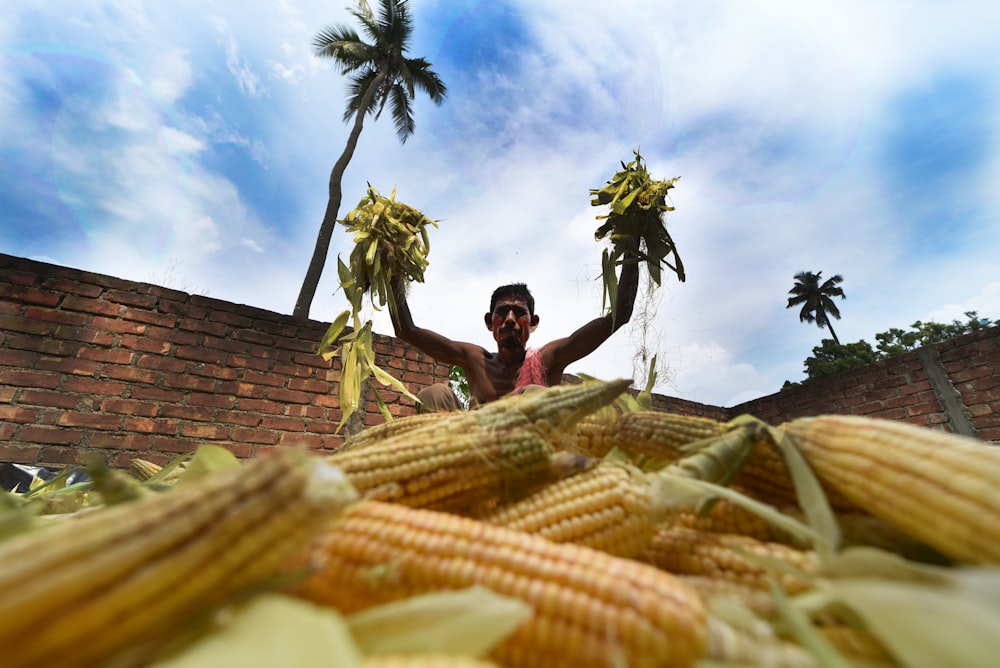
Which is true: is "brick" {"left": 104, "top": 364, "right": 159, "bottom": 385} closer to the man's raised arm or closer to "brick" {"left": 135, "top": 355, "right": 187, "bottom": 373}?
"brick" {"left": 135, "top": 355, "right": 187, "bottom": 373}

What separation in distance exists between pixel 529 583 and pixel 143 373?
140 inches

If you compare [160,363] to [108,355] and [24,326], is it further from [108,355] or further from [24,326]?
[24,326]

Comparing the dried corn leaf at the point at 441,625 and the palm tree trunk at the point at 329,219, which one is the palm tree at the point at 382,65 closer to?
the palm tree trunk at the point at 329,219

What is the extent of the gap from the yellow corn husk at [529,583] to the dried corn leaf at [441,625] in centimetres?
5

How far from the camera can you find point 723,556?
51cm

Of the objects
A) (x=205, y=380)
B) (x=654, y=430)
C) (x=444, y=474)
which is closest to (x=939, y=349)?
(x=654, y=430)

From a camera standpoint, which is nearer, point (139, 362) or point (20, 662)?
point (20, 662)

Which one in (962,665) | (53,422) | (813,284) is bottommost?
(962,665)

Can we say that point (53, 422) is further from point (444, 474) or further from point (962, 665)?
point (962, 665)

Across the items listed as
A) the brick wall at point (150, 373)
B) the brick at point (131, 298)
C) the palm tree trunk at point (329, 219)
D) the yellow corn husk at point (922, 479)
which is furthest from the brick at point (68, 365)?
the palm tree trunk at point (329, 219)

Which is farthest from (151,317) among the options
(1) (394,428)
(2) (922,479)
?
(2) (922,479)

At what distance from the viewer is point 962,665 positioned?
0.28 metres

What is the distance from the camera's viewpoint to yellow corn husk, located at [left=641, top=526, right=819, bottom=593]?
17.8 inches

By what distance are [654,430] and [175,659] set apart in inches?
25.1
